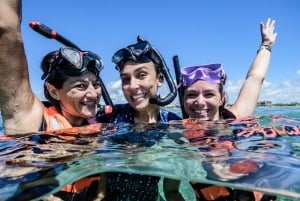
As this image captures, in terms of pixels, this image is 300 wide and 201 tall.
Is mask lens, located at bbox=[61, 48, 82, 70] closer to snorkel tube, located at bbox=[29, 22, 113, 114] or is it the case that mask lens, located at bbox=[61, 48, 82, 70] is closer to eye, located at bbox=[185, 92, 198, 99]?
snorkel tube, located at bbox=[29, 22, 113, 114]

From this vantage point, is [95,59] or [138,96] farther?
[138,96]

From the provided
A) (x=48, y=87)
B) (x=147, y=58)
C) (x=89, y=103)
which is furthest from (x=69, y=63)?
(x=147, y=58)

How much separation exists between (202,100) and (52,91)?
6.07 feet

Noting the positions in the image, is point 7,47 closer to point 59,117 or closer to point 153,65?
point 59,117

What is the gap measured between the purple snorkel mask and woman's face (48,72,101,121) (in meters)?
1.24

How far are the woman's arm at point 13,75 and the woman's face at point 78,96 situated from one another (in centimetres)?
63

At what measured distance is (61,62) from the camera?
403 centimetres

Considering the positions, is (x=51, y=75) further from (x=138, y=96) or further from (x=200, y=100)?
(x=200, y=100)

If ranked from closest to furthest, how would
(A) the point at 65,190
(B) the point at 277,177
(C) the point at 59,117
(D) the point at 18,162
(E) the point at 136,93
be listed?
(B) the point at 277,177
(D) the point at 18,162
(A) the point at 65,190
(C) the point at 59,117
(E) the point at 136,93

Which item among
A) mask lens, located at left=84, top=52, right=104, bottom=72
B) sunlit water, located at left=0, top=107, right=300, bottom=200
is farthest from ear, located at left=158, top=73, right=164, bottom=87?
mask lens, located at left=84, top=52, right=104, bottom=72

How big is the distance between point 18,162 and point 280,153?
8.30 ft

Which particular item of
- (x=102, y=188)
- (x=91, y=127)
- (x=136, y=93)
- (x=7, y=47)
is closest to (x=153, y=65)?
(x=136, y=93)

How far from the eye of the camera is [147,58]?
15.1 feet

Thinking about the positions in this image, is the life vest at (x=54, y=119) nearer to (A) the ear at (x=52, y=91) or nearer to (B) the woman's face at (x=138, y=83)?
(A) the ear at (x=52, y=91)
